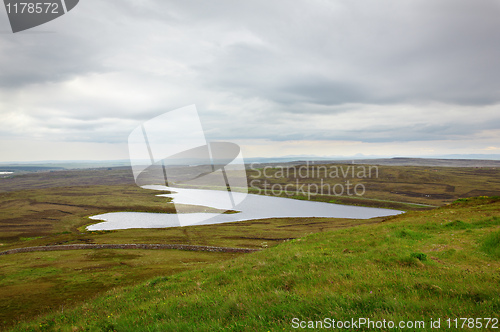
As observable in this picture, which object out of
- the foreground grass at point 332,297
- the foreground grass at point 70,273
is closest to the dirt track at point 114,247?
the foreground grass at point 70,273

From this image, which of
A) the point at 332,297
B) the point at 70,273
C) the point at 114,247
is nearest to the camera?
the point at 332,297

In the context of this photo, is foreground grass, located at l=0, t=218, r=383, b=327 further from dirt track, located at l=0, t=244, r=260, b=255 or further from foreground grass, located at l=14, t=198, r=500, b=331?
foreground grass, located at l=14, t=198, r=500, b=331

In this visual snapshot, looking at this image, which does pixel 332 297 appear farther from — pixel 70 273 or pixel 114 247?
pixel 114 247

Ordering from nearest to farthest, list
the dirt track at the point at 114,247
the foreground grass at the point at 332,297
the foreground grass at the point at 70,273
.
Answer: the foreground grass at the point at 332,297 → the foreground grass at the point at 70,273 → the dirt track at the point at 114,247

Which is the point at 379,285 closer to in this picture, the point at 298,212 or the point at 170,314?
the point at 170,314

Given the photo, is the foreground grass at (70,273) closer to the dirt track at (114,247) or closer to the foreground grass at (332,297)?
the dirt track at (114,247)

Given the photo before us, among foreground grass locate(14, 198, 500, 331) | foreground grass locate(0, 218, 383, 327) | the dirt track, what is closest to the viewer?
foreground grass locate(14, 198, 500, 331)

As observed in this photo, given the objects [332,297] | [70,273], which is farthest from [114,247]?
[332,297]

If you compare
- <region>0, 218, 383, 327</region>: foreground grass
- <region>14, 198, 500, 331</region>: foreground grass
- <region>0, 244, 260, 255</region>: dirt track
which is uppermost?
<region>14, 198, 500, 331</region>: foreground grass

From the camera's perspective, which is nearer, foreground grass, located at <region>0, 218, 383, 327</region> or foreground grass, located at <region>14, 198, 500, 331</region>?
foreground grass, located at <region>14, 198, 500, 331</region>

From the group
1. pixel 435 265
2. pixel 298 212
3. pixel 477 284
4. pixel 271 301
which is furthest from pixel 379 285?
pixel 298 212

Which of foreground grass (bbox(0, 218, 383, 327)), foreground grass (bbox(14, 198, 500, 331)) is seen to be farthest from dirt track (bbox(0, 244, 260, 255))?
foreground grass (bbox(14, 198, 500, 331))

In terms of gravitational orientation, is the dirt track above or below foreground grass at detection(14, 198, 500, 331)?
below

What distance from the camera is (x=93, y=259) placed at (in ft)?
114
